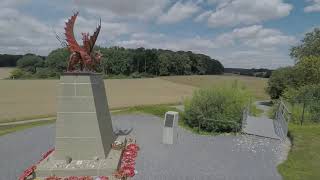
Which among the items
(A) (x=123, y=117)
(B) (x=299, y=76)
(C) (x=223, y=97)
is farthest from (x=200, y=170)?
(B) (x=299, y=76)

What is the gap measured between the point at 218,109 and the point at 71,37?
7.57 meters

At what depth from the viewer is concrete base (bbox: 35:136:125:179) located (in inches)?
324

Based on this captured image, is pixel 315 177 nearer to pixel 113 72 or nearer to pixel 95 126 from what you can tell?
pixel 95 126

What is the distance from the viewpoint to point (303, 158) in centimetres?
960

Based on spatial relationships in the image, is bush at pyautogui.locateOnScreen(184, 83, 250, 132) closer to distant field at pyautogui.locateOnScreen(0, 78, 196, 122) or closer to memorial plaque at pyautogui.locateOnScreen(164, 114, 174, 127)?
memorial plaque at pyautogui.locateOnScreen(164, 114, 174, 127)

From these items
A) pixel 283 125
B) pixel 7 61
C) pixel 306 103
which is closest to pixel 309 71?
pixel 306 103

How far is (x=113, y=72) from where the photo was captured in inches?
2970

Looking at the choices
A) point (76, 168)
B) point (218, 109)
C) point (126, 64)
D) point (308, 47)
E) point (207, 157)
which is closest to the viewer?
point (76, 168)

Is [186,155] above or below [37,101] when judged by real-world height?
above

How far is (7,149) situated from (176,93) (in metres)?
36.4

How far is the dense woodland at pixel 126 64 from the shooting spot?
69812 millimetres

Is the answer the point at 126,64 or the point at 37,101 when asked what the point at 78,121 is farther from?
the point at 126,64

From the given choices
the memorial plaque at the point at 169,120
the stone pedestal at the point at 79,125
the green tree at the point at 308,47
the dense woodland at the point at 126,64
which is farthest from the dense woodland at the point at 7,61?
the stone pedestal at the point at 79,125

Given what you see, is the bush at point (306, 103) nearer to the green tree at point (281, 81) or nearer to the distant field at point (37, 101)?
the green tree at point (281, 81)
